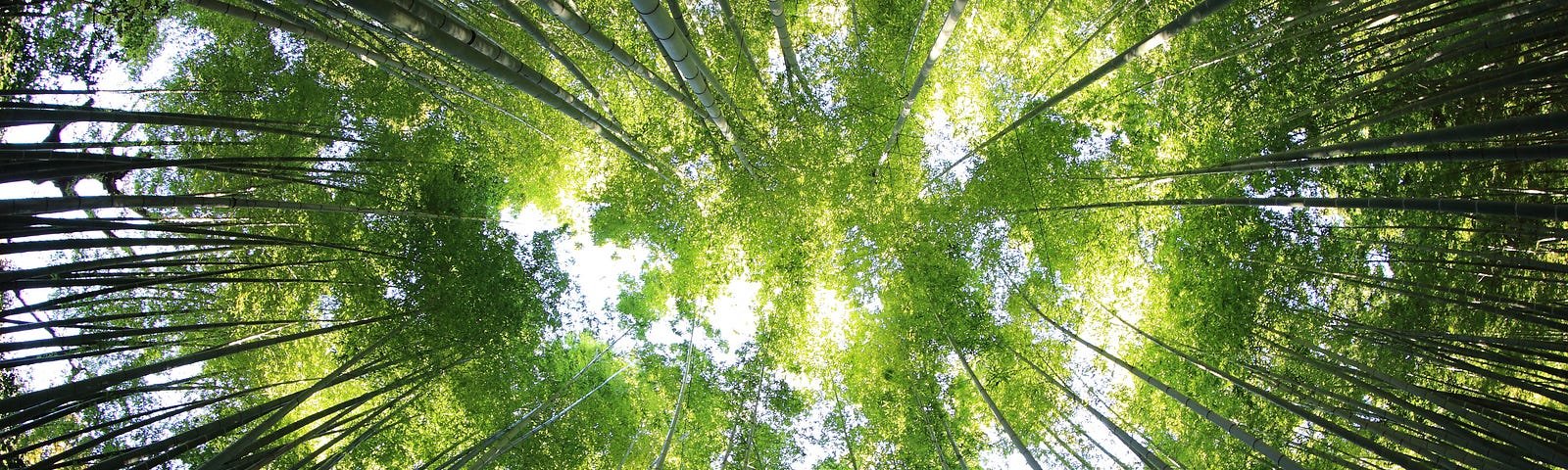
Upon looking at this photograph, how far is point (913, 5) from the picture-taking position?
27.3 ft

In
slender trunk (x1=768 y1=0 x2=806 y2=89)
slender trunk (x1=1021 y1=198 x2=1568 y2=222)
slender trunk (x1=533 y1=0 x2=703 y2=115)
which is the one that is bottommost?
slender trunk (x1=1021 y1=198 x2=1568 y2=222)

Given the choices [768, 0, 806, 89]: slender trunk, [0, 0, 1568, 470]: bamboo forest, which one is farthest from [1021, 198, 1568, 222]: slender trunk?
[768, 0, 806, 89]: slender trunk

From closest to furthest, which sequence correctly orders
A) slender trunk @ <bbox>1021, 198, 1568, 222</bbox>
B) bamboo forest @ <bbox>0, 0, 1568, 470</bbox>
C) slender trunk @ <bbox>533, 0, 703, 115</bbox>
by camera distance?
slender trunk @ <bbox>1021, 198, 1568, 222</bbox> < slender trunk @ <bbox>533, 0, 703, 115</bbox> < bamboo forest @ <bbox>0, 0, 1568, 470</bbox>

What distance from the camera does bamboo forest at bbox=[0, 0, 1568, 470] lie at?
6582mm

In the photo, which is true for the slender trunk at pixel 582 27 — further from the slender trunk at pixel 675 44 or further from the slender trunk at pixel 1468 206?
the slender trunk at pixel 1468 206

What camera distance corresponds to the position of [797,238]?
9.22m

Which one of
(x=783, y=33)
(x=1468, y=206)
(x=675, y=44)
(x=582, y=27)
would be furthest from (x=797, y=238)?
(x=1468, y=206)

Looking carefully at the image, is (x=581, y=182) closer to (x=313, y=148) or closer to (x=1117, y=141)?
(x=313, y=148)

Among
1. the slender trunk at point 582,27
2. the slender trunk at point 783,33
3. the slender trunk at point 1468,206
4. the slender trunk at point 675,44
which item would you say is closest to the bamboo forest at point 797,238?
the slender trunk at point 783,33

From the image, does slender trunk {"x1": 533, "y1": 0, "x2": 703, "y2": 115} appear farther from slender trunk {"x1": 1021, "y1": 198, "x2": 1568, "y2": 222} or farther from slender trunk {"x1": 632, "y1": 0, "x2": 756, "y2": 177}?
slender trunk {"x1": 1021, "y1": 198, "x2": 1568, "y2": 222}

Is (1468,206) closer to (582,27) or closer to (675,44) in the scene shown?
(675,44)

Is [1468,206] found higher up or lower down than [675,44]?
lower down

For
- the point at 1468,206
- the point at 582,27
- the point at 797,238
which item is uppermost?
the point at 797,238

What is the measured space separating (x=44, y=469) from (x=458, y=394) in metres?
4.29
